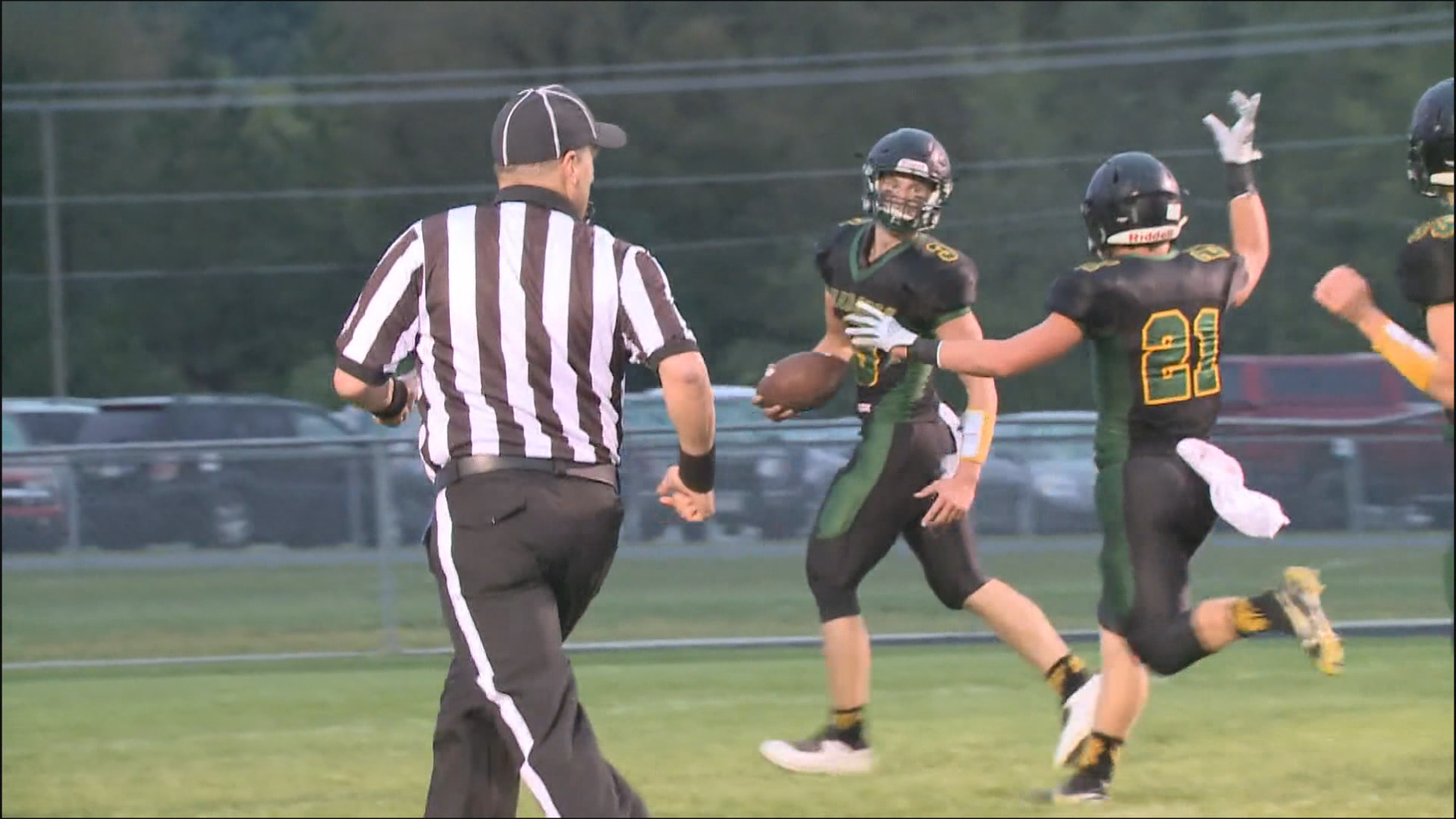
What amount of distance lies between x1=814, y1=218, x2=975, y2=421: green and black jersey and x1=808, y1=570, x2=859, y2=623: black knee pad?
0.55 meters

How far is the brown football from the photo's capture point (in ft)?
23.5

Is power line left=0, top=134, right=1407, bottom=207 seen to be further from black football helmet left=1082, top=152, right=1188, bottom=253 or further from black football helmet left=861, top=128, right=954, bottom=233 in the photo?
black football helmet left=1082, top=152, right=1188, bottom=253

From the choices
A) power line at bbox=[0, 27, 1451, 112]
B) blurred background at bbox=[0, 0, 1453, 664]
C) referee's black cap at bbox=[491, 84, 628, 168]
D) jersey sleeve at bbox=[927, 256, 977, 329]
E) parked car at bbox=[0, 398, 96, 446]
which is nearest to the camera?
referee's black cap at bbox=[491, 84, 628, 168]

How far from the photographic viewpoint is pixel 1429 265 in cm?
564

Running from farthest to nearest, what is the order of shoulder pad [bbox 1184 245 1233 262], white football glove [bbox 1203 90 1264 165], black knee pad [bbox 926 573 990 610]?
black knee pad [bbox 926 573 990 610]
white football glove [bbox 1203 90 1264 165]
shoulder pad [bbox 1184 245 1233 262]

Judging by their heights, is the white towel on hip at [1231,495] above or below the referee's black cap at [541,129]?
below

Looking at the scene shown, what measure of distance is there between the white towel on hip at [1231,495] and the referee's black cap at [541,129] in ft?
6.44

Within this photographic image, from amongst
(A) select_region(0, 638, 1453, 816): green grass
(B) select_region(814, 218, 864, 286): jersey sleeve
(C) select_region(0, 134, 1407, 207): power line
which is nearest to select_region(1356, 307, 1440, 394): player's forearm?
(B) select_region(814, 218, 864, 286): jersey sleeve

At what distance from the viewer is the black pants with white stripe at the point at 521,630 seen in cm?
559

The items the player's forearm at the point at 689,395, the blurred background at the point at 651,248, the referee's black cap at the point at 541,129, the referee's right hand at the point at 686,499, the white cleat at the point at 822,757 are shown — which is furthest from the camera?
the blurred background at the point at 651,248

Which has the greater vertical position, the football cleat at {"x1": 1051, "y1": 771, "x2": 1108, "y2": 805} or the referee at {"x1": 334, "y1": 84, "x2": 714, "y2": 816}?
the referee at {"x1": 334, "y1": 84, "x2": 714, "y2": 816}

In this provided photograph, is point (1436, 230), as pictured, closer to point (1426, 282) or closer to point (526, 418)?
point (1426, 282)

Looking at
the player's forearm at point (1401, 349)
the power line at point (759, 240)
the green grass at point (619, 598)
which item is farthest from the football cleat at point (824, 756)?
the power line at point (759, 240)

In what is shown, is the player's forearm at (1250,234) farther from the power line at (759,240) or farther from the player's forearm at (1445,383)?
the power line at (759,240)
